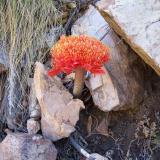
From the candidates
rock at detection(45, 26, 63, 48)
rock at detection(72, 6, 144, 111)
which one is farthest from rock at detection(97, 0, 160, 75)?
rock at detection(45, 26, 63, 48)

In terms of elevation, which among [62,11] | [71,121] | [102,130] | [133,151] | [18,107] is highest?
[62,11]

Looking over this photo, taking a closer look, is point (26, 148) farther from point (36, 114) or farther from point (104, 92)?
point (104, 92)

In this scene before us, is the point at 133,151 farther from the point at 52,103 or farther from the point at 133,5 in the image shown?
the point at 133,5

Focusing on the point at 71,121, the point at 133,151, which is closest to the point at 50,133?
the point at 71,121

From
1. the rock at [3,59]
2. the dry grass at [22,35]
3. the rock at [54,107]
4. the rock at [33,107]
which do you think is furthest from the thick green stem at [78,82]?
the rock at [3,59]

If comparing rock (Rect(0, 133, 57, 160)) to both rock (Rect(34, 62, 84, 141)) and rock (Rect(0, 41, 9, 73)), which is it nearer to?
rock (Rect(34, 62, 84, 141))

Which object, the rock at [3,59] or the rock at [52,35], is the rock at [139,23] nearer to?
the rock at [52,35]
